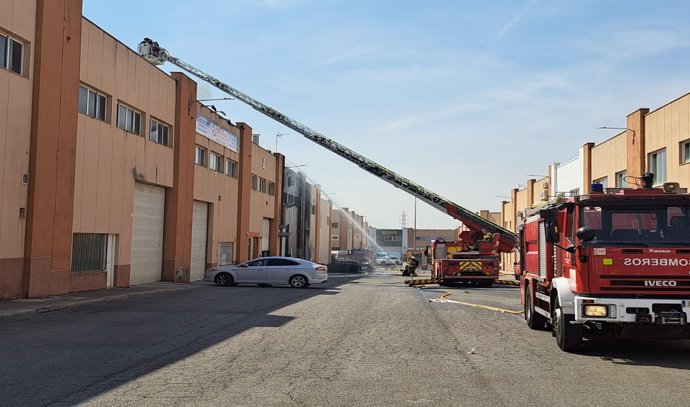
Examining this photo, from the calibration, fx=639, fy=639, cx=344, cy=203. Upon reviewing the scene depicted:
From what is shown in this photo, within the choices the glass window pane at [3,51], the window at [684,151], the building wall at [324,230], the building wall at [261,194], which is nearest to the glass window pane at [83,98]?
the glass window pane at [3,51]

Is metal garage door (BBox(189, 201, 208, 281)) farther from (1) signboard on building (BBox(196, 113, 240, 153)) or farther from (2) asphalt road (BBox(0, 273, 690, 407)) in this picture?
(2) asphalt road (BBox(0, 273, 690, 407))

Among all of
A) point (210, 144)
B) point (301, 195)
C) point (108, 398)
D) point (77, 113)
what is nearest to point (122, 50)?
point (77, 113)

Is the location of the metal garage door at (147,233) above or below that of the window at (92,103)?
below

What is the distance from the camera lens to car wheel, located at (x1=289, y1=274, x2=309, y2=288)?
1106 inches

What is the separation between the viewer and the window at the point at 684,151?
82.0 ft

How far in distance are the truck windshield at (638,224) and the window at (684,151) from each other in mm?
16922

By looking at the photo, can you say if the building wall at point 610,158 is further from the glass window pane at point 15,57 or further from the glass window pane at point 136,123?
the glass window pane at point 15,57

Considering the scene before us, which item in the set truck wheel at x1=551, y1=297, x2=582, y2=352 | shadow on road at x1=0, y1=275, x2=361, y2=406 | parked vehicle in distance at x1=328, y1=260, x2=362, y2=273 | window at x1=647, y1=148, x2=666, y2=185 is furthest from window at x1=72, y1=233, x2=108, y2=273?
parked vehicle in distance at x1=328, y1=260, x2=362, y2=273

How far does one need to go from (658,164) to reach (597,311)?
21.1 m

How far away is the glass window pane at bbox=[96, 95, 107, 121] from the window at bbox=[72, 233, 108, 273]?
13.9ft

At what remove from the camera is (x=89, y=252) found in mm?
22406

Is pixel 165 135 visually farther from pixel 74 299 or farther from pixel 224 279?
pixel 74 299

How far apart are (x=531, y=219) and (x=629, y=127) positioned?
62.5 feet

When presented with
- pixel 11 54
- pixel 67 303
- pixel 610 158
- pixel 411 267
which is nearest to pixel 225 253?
pixel 411 267
